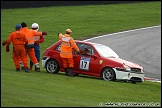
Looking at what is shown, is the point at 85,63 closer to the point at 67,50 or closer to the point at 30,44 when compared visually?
the point at 67,50

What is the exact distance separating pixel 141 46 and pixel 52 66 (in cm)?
1213

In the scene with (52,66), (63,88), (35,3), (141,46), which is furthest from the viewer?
(35,3)

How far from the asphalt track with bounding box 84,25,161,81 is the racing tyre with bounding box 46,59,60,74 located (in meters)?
4.70

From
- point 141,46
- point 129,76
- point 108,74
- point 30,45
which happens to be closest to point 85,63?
point 108,74

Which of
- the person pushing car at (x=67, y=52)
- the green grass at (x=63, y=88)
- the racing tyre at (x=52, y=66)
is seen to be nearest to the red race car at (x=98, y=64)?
the racing tyre at (x=52, y=66)

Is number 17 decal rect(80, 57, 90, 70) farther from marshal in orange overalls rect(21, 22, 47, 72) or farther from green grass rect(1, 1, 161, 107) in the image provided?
marshal in orange overalls rect(21, 22, 47, 72)

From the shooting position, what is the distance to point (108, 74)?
65.8ft

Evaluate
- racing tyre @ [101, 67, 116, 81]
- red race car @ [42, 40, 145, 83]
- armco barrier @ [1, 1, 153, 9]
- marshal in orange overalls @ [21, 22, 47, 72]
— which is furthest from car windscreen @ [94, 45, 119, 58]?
armco barrier @ [1, 1, 153, 9]

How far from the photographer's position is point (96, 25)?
3919 cm

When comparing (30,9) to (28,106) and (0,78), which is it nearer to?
(0,78)

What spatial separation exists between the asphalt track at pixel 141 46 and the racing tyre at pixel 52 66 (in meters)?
4.70

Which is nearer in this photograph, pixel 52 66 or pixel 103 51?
pixel 103 51

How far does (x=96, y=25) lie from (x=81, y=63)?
18786 mm

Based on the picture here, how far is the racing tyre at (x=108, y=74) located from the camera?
19906 millimetres
